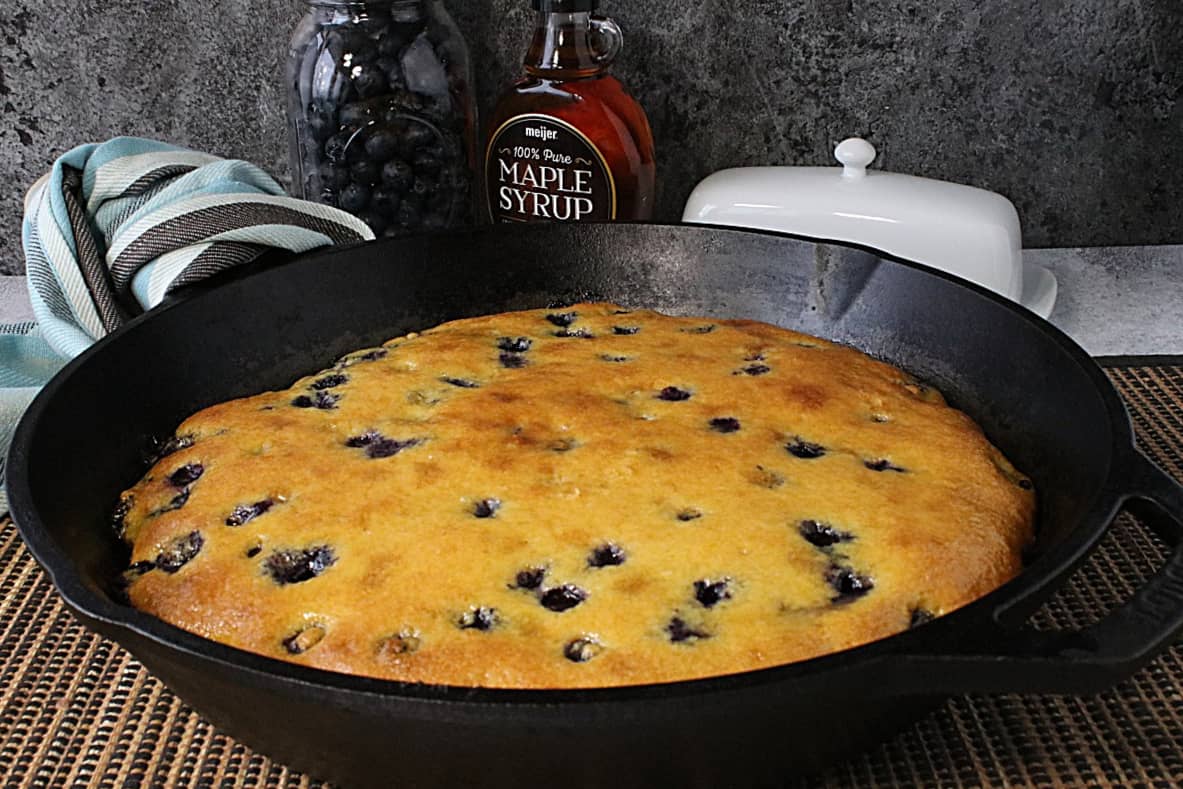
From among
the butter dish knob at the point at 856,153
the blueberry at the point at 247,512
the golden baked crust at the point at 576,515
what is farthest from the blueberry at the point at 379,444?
the butter dish knob at the point at 856,153

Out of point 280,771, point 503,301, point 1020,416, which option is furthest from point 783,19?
point 280,771

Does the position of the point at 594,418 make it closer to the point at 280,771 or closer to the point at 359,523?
the point at 359,523

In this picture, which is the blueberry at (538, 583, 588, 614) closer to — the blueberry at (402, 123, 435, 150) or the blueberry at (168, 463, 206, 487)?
the blueberry at (168, 463, 206, 487)

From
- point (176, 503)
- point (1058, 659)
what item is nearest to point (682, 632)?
point (1058, 659)

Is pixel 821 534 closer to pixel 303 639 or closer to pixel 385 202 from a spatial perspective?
pixel 303 639

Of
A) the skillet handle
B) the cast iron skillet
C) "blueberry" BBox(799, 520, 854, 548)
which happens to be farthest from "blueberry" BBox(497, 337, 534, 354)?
the skillet handle
